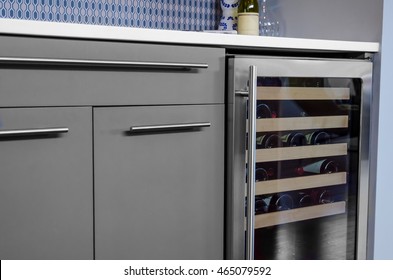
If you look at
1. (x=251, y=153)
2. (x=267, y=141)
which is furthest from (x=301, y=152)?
(x=251, y=153)

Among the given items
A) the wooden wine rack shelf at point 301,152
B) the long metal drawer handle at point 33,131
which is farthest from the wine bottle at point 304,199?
the long metal drawer handle at point 33,131

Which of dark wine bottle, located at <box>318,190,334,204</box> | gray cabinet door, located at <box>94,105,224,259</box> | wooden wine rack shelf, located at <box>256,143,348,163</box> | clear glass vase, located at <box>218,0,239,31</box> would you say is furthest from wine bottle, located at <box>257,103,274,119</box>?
clear glass vase, located at <box>218,0,239,31</box>

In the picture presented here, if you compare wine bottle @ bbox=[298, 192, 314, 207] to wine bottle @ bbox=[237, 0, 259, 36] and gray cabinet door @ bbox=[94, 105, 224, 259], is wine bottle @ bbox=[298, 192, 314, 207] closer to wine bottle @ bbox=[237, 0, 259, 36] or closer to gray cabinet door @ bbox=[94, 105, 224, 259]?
gray cabinet door @ bbox=[94, 105, 224, 259]

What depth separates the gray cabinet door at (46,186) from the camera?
47.6 inches

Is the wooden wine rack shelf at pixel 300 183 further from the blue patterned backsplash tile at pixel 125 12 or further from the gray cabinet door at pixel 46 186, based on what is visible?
the blue patterned backsplash tile at pixel 125 12

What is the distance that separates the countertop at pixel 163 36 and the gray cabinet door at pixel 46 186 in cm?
18

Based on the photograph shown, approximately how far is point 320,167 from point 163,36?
2.50 feet

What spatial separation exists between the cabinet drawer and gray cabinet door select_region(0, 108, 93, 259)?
0.13 feet

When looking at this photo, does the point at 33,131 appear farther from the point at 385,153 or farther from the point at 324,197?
the point at 385,153

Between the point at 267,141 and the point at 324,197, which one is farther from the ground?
the point at 267,141

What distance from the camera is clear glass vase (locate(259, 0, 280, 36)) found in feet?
7.48

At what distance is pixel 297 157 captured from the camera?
177 cm

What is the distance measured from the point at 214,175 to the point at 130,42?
0.44 m
